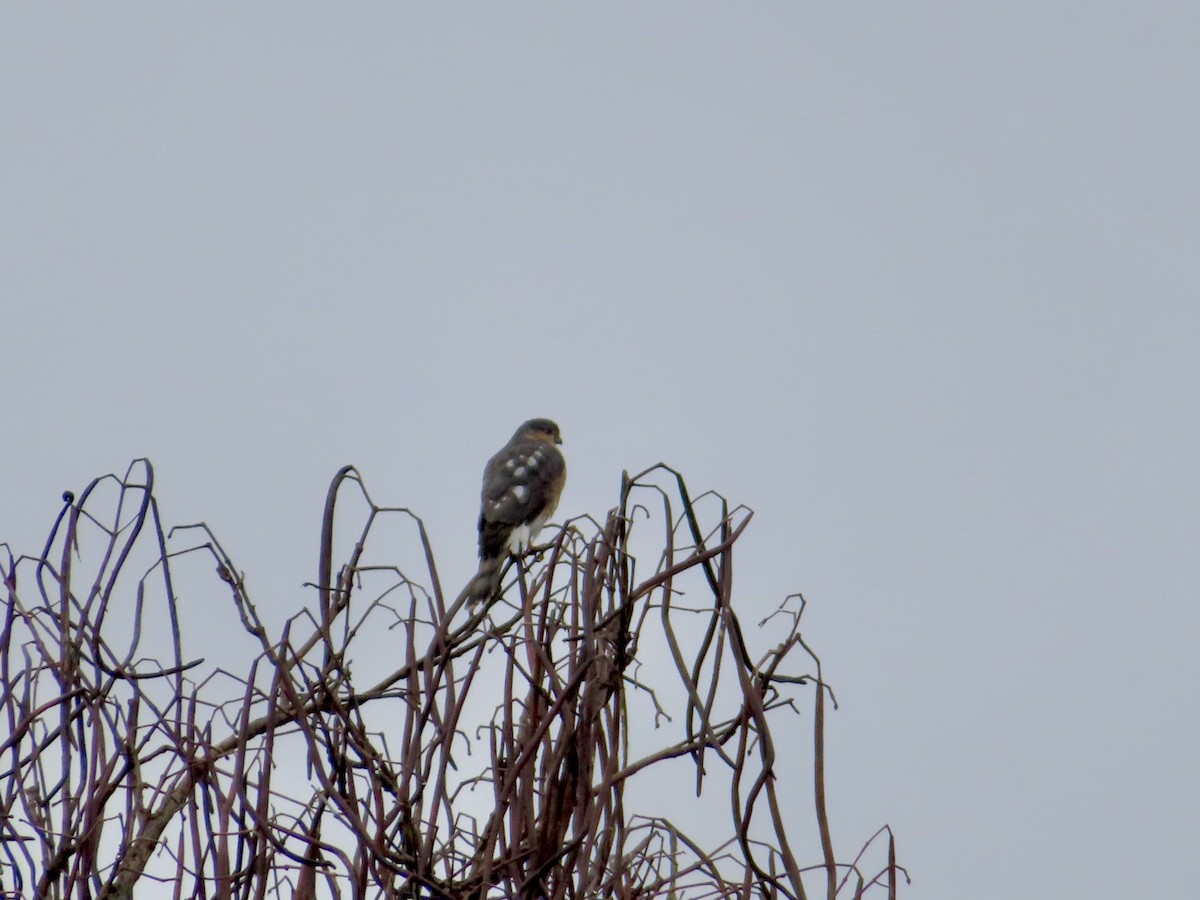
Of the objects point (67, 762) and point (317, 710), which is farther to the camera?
point (67, 762)

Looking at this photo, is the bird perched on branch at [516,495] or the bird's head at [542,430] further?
the bird's head at [542,430]

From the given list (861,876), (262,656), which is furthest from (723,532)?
(262,656)

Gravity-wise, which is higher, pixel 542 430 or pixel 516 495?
pixel 542 430

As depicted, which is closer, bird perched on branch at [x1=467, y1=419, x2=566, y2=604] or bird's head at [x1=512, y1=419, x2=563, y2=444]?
bird perched on branch at [x1=467, y1=419, x2=566, y2=604]

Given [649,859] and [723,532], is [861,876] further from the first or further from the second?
[723,532]

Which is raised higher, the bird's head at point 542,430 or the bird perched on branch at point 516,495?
the bird's head at point 542,430

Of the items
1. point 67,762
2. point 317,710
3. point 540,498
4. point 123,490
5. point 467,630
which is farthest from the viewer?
point 540,498

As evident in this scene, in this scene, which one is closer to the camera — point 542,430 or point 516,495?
point 516,495

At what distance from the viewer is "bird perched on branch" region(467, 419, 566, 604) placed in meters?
8.09

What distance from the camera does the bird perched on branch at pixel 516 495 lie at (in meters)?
8.09

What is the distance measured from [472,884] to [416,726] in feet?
0.57

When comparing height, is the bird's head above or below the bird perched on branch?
above

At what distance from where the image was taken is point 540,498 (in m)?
8.58

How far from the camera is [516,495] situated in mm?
8422
